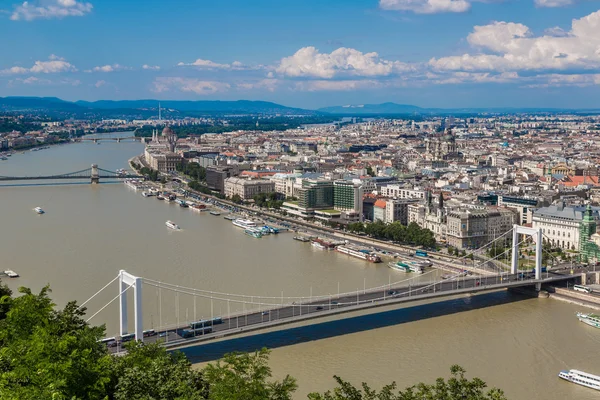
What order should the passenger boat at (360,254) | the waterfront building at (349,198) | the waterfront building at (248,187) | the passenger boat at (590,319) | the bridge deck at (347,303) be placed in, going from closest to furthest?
the bridge deck at (347,303)
the passenger boat at (590,319)
the passenger boat at (360,254)
the waterfront building at (349,198)
the waterfront building at (248,187)

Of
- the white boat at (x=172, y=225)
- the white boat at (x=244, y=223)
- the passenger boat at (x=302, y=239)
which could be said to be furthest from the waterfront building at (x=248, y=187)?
the passenger boat at (x=302, y=239)

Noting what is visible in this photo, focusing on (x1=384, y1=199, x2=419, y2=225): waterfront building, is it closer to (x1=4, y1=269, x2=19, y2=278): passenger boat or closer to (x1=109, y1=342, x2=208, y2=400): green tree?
(x1=4, y1=269, x2=19, y2=278): passenger boat

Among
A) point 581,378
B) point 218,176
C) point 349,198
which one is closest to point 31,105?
point 218,176

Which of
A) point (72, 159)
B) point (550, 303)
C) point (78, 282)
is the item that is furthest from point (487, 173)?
point (72, 159)

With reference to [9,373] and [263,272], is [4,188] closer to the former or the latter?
[263,272]

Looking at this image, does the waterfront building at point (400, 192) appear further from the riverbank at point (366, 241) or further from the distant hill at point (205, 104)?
the distant hill at point (205, 104)
